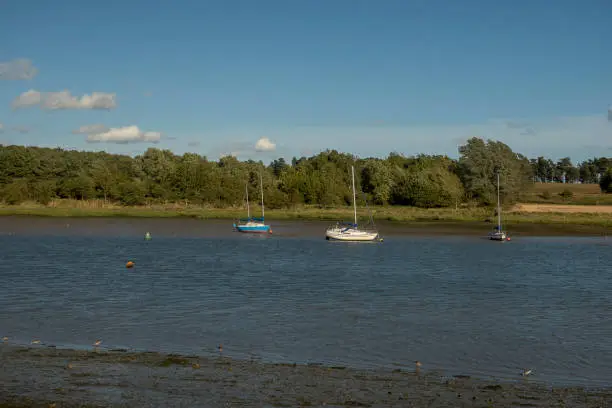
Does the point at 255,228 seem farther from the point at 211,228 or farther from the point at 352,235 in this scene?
the point at 352,235

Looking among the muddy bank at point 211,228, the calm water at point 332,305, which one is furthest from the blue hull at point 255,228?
the calm water at point 332,305

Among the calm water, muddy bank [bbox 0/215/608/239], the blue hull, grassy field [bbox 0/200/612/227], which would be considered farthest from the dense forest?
the calm water

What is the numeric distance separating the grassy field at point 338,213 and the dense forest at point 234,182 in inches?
105

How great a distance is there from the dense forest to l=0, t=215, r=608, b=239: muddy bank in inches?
832

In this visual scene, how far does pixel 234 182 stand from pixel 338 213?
27.4 meters

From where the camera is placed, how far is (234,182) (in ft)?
481

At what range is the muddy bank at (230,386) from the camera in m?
16.2

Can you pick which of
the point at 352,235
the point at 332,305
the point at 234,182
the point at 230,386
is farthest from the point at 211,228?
the point at 230,386

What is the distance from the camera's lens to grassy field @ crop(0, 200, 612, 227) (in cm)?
11869

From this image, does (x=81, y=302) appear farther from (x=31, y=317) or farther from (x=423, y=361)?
(x=423, y=361)

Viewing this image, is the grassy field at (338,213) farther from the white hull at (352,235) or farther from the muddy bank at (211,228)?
the white hull at (352,235)

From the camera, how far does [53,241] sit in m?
75.1

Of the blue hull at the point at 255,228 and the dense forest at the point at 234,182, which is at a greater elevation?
the dense forest at the point at 234,182

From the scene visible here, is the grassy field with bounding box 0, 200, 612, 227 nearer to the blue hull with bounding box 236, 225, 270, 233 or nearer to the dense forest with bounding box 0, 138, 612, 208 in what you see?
the dense forest with bounding box 0, 138, 612, 208
